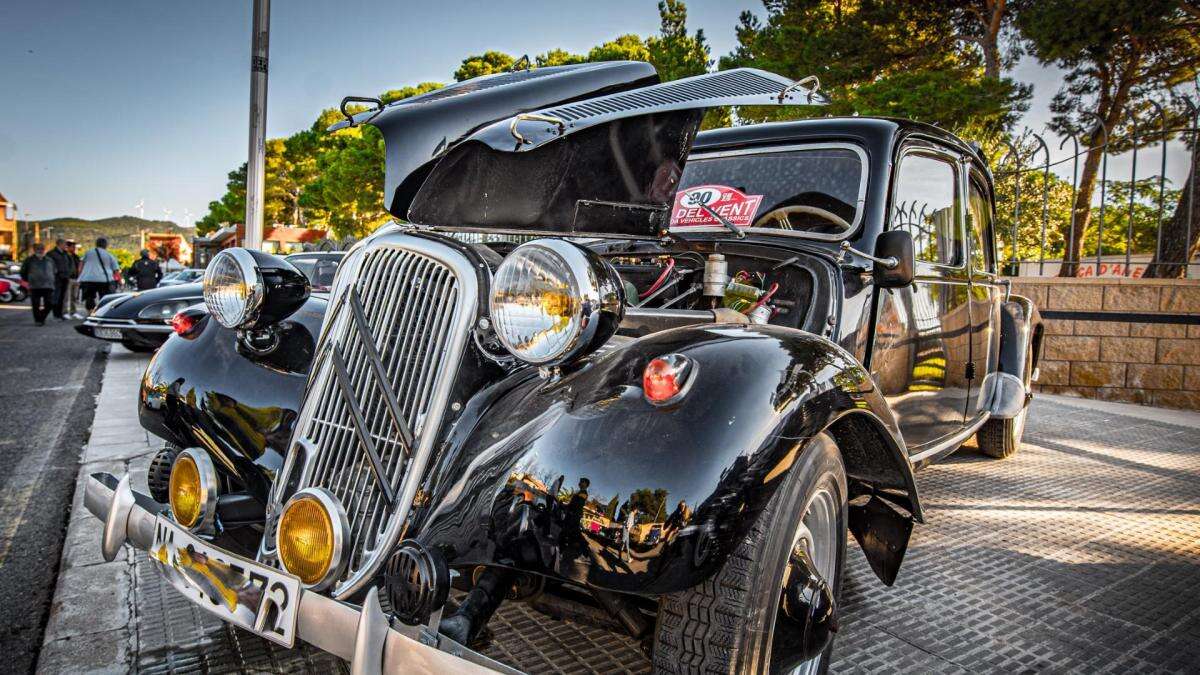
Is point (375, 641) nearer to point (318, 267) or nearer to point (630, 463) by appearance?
point (630, 463)

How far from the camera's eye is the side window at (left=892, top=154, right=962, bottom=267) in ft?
10.6

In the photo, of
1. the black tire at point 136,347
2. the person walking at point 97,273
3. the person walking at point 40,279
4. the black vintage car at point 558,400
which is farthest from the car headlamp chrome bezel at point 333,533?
the person walking at point 97,273

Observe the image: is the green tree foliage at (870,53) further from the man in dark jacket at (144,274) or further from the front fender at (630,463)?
the man in dark jacket at (144,274)

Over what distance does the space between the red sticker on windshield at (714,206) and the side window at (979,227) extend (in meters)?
1.38

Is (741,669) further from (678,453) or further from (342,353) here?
(342,353)

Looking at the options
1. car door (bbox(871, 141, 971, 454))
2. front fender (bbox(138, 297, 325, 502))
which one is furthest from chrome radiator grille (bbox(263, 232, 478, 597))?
car door (bbox(871, 141, 971, 454))

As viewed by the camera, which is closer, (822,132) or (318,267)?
(822,132)

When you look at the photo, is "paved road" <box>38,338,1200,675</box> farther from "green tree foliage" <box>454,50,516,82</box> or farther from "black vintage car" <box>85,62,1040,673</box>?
"green tree foliage" <box>454,50,516,82</box>

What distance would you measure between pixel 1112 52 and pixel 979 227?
33.5 ft

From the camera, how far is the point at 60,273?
49.9ft

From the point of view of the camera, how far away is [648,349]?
70.9 inches

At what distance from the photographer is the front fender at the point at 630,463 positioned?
57.2 inches

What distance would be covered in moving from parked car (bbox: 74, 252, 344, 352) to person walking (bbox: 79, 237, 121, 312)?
5.51 m

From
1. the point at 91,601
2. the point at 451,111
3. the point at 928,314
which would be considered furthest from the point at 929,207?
the point at 91,601
